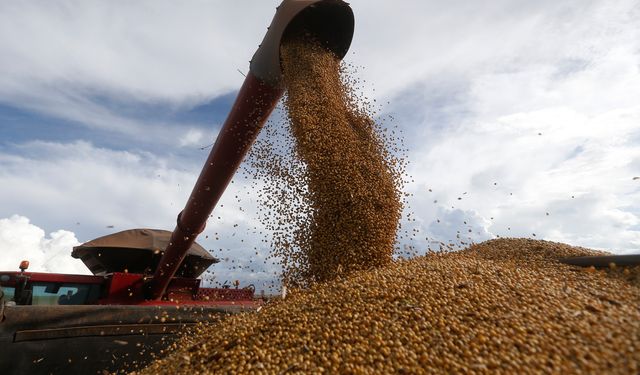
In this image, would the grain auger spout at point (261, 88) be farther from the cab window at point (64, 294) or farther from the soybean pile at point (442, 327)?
the soybean pile at point (442, 327)

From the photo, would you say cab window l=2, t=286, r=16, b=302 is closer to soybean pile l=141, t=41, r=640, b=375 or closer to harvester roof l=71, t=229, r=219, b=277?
harvester roof l=71, t=229, r=219, b=277

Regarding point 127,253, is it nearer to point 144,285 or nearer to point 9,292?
point 144,285

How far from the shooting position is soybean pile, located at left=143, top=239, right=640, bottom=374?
1866mm

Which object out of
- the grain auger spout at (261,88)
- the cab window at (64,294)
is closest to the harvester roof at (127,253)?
the cab window at (64,294)

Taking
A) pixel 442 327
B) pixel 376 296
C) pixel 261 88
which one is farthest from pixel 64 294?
pixel 442 327

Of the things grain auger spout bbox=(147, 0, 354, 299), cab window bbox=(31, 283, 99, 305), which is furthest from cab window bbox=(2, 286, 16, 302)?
grain auger spout bbox=(147, 0, 354, 299)

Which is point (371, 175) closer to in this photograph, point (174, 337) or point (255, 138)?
point (255, 138)

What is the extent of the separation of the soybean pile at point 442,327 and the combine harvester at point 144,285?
2.70 ft

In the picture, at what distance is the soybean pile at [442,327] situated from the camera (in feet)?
6.12

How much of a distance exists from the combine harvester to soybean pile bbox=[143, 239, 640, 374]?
82 centimetres

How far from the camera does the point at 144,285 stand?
5.82 m

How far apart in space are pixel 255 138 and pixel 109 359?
Answer: 2.84m

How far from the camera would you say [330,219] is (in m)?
3.71

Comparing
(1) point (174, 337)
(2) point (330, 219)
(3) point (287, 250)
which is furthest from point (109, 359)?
(2) point (330, 219)
